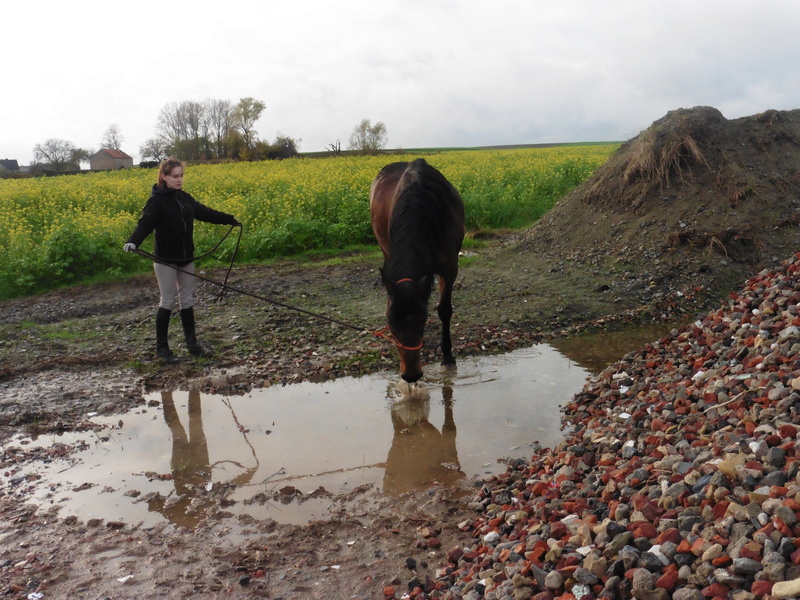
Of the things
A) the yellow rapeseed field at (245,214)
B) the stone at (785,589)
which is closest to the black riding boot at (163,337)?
the yellow rapeseed field at (245,214)

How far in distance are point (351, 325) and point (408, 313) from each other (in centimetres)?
280

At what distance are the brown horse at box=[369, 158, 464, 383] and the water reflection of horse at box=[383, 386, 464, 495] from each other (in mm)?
438

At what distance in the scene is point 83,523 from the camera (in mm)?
4250

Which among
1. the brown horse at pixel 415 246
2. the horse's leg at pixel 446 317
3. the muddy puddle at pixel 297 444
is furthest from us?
the horse's leg at pixel 446 317

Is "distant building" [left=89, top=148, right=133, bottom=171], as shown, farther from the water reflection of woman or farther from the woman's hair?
the water reflection of woman

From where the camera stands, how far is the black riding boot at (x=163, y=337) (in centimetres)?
748

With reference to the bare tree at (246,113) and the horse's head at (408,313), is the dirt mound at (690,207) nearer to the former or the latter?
the horse's head at (408,313)

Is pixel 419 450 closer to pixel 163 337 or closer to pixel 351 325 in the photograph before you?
pixel 351 325

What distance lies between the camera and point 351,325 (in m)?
8.14

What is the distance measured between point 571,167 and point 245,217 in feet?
43.4

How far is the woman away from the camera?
7051 millimetres

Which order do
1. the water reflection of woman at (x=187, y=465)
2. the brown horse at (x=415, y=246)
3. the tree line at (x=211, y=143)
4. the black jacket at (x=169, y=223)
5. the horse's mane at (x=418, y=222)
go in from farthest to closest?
1. the tree line at (x=211, y=143)
2. the black jacket at (x=169, y=223)
3. the horse's mane at (x=418, y=222)
4. the brown horse at (x=415, y=246)
5. the water reflection of woman at (x=187, y=465)

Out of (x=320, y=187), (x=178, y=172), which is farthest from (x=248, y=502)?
(x=320, y=187)

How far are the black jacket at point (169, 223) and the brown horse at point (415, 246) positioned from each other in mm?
2256
